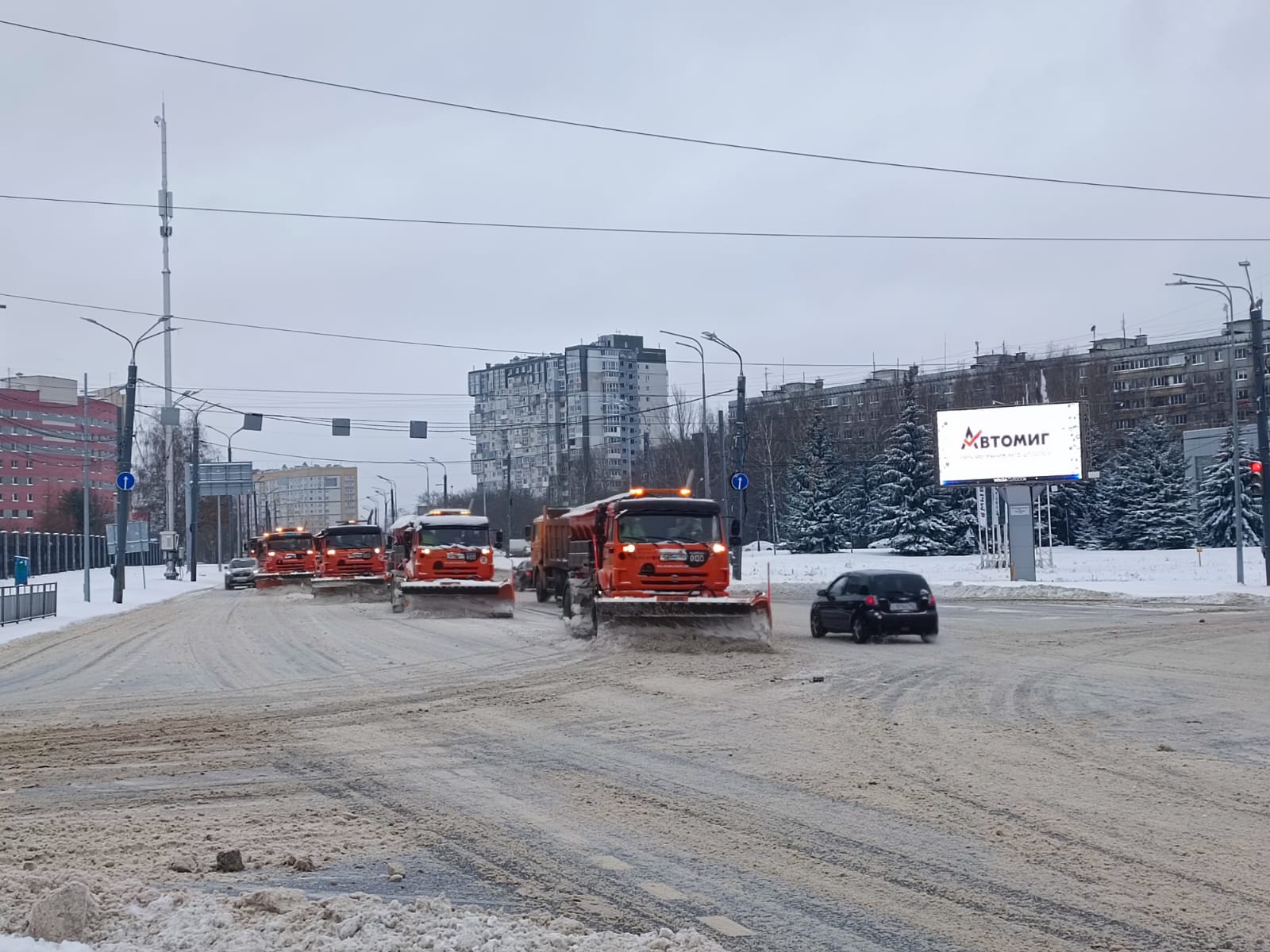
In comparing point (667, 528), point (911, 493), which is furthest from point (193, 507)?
point (667, 528)

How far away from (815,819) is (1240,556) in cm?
3839

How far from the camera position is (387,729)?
12.9 m

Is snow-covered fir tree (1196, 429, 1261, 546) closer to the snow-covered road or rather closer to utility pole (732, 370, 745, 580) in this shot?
utility pole (732, 370, 745, 580)

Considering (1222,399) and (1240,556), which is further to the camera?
(1222,399)

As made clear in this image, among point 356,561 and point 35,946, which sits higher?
point 356,561

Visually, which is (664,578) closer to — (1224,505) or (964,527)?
(964,527)

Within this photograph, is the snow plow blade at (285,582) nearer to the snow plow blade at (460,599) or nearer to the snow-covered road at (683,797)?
the snow plow blade at (460,599)

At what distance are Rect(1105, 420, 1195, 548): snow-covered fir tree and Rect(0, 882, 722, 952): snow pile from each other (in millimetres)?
80528

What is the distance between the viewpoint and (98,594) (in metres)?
51.9

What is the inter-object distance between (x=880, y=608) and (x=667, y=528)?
428 cm

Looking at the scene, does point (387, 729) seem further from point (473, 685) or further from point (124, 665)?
point (124, 665)

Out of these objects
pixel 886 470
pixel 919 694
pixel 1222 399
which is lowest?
pixel 919 694

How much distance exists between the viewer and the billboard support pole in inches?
1949

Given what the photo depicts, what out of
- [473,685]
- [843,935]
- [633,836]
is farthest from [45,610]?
[843,935]
